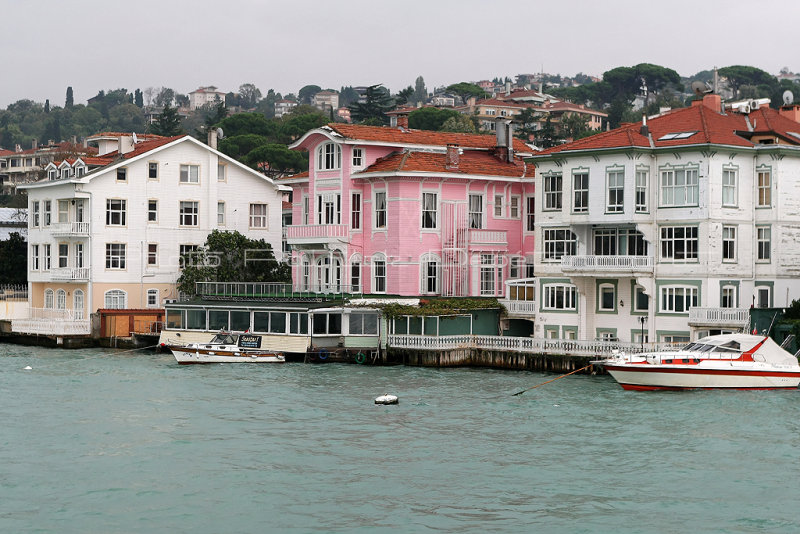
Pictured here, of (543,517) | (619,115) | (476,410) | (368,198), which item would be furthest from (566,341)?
(619,115)

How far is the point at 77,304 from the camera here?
6800 cm

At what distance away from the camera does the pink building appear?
59.6m

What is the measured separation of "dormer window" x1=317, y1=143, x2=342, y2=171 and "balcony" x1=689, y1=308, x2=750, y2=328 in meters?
21.5

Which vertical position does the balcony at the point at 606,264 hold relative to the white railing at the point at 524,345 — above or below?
above

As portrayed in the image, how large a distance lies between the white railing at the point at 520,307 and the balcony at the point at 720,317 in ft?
30.4

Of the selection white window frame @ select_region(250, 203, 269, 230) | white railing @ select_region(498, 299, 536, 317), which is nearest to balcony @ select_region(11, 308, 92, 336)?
white window frame @ select_region(250, 203, 269, 230)

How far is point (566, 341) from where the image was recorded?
4950cm

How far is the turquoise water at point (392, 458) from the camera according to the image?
998 inches

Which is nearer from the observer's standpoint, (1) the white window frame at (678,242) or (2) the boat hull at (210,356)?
(1) the white window frame at (678,242)

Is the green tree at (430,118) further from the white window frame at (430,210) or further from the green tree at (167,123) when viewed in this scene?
the white window frame at (430,210)

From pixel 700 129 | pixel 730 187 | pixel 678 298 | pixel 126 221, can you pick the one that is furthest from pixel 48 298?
pixel 730 187

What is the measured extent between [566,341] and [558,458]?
62.2ft

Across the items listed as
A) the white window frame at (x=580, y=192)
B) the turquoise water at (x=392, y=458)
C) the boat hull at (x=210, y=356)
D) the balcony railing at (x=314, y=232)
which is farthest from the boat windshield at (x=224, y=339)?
the white window frame at (x=580, y=192)

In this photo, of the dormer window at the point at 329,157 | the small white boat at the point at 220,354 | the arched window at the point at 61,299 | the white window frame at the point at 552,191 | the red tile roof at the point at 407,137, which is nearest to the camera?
the small white boat at the point at 220,354
